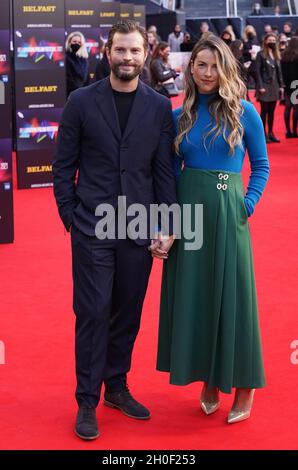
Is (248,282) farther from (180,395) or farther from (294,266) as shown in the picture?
(294,266)

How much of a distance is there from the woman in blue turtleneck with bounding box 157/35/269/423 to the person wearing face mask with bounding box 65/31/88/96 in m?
8.82

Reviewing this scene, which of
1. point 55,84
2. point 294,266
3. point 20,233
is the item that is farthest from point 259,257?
point 55,84

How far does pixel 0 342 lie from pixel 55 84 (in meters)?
5.94

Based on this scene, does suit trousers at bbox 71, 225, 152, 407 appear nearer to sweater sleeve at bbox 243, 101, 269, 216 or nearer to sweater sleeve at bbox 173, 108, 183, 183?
sweater sleeve at bbox 173, 108, 183, 183

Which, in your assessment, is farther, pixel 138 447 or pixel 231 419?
pixel 231 419

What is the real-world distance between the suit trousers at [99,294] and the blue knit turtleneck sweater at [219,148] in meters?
0.45

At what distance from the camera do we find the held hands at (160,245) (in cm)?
411

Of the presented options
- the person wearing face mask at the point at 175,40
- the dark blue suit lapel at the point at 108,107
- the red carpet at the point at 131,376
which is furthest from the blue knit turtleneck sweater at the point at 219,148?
the person wearing face mask at the point at 175,40

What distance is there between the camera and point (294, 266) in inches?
284

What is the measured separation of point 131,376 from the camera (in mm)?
4848

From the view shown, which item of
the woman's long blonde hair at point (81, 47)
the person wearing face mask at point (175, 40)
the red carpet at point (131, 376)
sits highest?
the woman's long blonde hair at point (81, 47)

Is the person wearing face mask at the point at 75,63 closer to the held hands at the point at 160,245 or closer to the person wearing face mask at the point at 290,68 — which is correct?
the person wearing face mask at the point at 290,68

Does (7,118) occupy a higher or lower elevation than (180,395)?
higher

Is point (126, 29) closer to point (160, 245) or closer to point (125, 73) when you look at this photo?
point (125, 73)
